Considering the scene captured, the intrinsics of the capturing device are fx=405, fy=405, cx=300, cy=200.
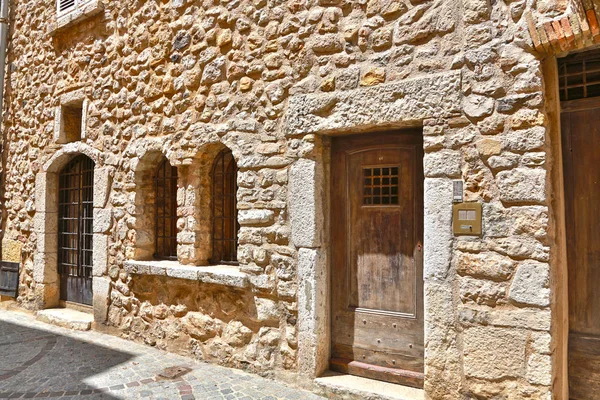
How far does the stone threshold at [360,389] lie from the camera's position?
2.95 meters

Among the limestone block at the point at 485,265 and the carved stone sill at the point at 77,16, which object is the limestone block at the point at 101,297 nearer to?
the carved stone sill at the point at 77,16

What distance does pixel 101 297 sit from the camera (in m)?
4.77

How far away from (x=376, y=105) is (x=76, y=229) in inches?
182

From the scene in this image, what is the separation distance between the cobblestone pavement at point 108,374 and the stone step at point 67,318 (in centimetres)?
Result: 26

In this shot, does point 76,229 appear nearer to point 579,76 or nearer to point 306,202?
point 306,202

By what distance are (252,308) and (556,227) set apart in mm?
2419

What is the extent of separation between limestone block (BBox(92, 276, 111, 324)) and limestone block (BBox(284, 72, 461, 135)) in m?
2.99

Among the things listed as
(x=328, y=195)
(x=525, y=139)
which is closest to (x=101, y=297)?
(x=328, y=195)

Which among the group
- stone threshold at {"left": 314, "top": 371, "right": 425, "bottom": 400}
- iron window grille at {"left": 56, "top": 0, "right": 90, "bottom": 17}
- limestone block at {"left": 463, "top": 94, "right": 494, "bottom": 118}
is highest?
iron window grille at {"left": 56, "top": 0, "right": 90, "bottom": 17}

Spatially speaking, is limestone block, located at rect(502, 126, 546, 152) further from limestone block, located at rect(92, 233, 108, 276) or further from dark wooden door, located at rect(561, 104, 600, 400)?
limestone block, located at rect(92, 233, 108, 276)

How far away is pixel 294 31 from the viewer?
343cm

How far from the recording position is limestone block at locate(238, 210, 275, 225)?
351 cm

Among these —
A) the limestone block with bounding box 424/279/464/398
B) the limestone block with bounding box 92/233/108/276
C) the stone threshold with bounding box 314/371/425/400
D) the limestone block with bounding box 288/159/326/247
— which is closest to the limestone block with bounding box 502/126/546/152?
the limestone block with bounding box 424/279/464/398

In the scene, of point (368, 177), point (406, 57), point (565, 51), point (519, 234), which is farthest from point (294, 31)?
point (519, 234)
